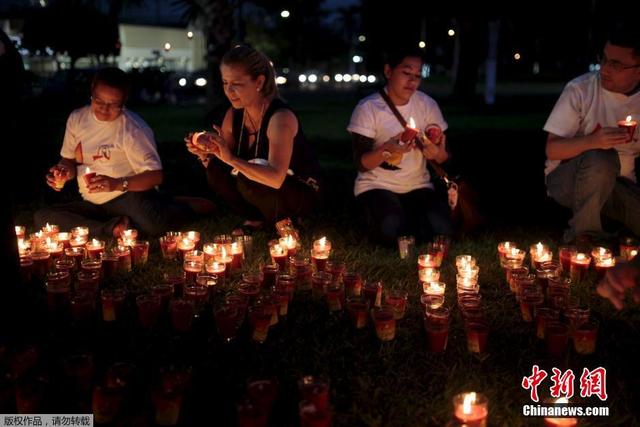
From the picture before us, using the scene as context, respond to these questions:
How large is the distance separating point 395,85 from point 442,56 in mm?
65307

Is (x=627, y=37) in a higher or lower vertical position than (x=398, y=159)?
higher

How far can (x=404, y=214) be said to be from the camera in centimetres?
596

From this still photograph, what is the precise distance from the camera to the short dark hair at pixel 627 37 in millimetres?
5031

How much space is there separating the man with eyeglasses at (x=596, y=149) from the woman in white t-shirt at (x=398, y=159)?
3.13 ft

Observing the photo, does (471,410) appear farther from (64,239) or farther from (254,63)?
(64,239)

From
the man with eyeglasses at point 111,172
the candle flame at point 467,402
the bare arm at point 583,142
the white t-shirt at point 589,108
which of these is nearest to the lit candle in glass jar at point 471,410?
the candle flame at point 467,402

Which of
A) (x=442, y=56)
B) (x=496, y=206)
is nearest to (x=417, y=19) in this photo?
(x=496, y=206)

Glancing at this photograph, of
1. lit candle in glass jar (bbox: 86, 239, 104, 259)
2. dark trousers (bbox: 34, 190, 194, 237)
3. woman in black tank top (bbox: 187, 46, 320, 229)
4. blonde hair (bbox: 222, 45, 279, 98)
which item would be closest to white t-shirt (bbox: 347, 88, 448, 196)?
woman in black tank top (bbox: 187, 46, 320, 229)

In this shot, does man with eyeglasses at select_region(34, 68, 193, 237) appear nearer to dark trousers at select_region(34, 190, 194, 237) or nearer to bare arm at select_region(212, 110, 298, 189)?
dark trousers at select_region(34, 190, 194, 237)

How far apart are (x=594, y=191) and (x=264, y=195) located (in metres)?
2.62

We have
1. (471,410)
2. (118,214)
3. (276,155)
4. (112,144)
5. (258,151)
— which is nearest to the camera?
(471,410)

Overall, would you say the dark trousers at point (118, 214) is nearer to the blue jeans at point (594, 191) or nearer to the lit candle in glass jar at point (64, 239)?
the lit candle in glass jar at point (64, 239)

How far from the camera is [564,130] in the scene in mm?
5699

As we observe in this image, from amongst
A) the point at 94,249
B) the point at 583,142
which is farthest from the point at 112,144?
the point at 583,142
